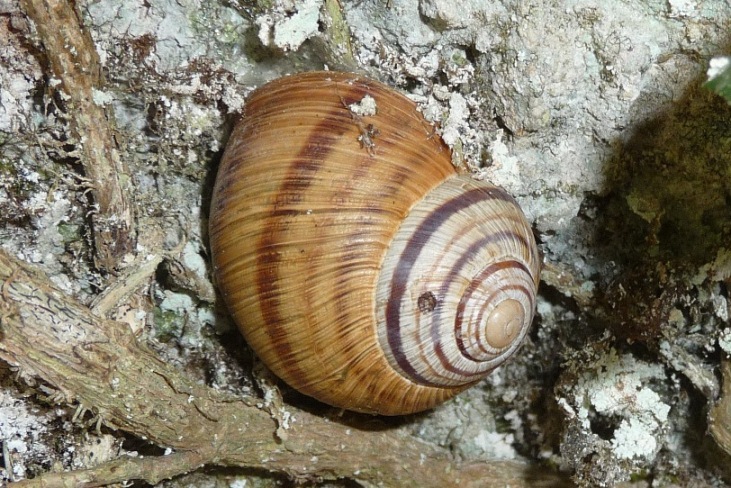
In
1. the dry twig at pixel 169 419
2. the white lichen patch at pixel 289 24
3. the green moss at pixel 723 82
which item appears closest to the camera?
the green moss at pixel 723 82

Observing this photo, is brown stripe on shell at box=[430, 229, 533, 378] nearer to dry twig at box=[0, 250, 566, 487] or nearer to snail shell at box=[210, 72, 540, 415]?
snail shell at box=[210, 72, 540, 415]

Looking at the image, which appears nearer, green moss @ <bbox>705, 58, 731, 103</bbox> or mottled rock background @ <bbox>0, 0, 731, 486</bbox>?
green moss @ <bbox>705, 58, 731, 103</bbox>

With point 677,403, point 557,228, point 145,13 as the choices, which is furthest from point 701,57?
point 145,13

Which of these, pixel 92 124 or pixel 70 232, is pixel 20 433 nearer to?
pixel 70 232

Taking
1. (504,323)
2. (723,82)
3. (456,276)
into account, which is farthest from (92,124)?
(723,82)

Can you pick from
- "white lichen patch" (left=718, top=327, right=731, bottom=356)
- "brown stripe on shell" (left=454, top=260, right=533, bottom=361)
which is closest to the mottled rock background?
"white lichen patch" (left=718, top=327, right=731, bottom=356)

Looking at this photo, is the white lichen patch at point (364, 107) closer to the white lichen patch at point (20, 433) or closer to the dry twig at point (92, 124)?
the dry twig at point (92, 124)

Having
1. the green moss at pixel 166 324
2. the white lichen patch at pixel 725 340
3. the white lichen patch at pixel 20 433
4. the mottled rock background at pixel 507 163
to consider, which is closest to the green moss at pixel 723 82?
the mottled rock background at pixel 507 163

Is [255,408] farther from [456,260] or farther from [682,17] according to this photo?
[682,17]
